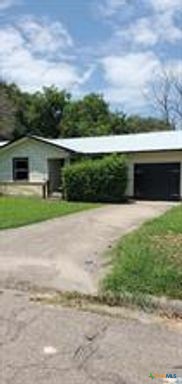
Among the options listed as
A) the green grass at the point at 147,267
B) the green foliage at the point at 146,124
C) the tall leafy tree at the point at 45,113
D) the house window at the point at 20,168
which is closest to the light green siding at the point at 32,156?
the house window at the point at 20,168

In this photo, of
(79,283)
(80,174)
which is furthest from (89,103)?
(79,283)

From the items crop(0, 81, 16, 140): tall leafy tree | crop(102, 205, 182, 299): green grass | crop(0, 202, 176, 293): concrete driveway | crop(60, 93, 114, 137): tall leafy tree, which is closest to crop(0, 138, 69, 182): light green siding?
crop(0, 202, 176, 293): concrete driveway

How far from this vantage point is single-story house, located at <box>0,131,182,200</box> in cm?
2570

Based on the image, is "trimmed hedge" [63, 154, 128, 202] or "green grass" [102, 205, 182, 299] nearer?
"green grass" [102, 205, 182, 299]

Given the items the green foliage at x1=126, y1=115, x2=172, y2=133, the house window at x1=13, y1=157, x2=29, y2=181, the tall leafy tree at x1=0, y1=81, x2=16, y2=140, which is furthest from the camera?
the green foliage at x1=126, y1=115, x2=172, y2=133

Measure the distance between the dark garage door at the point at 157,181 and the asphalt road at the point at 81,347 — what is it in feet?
66.6

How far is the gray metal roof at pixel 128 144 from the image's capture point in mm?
25689

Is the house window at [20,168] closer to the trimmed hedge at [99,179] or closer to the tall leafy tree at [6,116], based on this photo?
the trimmed hedge at [99,179]

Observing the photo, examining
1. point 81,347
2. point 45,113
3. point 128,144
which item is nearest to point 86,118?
point 45,113

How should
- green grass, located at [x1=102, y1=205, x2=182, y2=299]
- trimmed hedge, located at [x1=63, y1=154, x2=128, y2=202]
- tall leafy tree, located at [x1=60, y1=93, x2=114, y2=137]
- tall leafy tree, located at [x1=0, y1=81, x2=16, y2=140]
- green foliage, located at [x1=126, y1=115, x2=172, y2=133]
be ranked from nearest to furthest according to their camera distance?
green grass, located at [x1=102, y1=205, x2=182, y2=299] → trimmed hedge, located at [x1=63, y1=154, x2=128, y2=202] → tall leafy tree, located at [x1=0, y1=81, x2=16, y2=140] → tall leafy tree, located at [x1=60, y1=93, x2=114, y2=137] → green foliage, located at [x1=126, y1=115, x2=172, y2=133]

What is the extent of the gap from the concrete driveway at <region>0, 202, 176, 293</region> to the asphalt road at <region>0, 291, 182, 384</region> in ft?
3.86

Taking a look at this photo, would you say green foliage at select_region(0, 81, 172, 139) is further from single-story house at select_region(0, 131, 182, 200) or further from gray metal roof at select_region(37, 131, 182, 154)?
single-story house at select_region(0, 131, 182, 200)

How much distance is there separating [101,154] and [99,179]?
117 inches

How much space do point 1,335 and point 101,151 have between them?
72.7 ft
